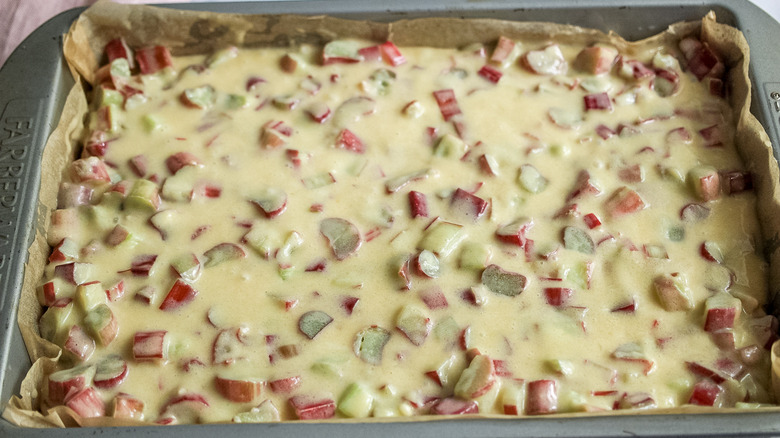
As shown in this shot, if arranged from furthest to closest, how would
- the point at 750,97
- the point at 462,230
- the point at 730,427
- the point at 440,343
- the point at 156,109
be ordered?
1. the point at 156,109
2. the point at 750,97
3. the point at 462,230
4. the point at 440,343
5. the point at 730,427

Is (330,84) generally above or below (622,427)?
above

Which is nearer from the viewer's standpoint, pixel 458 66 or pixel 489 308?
pixel 489 308

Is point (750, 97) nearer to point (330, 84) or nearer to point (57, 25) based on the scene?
point (330, 84)

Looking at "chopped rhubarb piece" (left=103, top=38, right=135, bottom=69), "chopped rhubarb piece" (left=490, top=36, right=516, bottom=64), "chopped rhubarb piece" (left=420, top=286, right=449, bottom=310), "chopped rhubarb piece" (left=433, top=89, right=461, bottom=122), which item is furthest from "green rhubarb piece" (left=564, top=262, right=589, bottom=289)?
"chopped rhubarb piece" (left=103, top=38, right=135, bottom=69)

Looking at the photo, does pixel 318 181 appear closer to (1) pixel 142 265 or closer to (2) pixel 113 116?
(1) pixel 142 265

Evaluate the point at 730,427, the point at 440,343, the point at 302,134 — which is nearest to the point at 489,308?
the point at 440,343

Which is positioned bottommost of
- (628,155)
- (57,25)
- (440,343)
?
(440,343)
